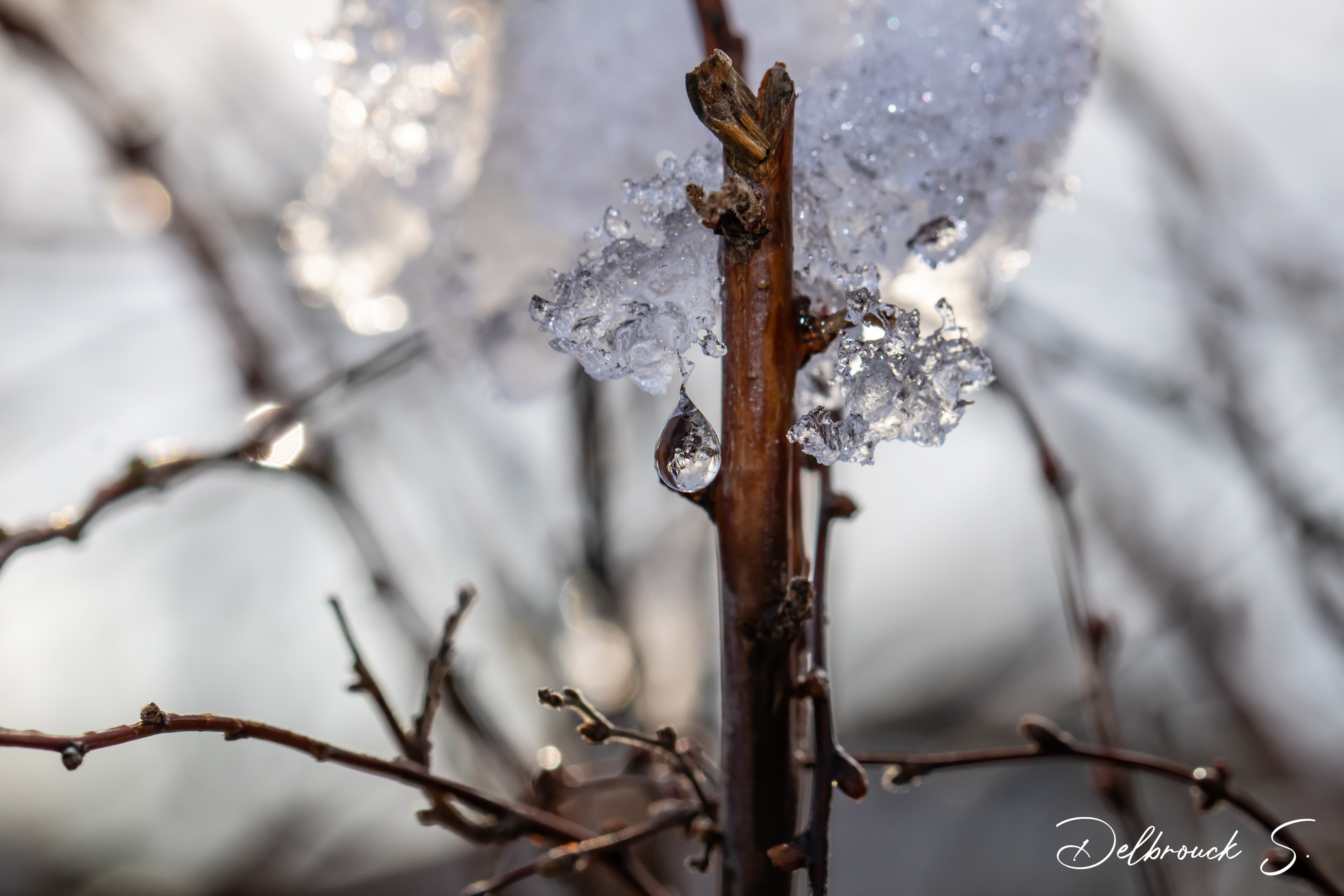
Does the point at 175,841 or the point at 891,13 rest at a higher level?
the point at 175,841

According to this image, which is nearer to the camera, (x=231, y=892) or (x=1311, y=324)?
(x=1311, y=324)

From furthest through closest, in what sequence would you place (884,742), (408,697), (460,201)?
(884,742) < (408,697) < (460,201)

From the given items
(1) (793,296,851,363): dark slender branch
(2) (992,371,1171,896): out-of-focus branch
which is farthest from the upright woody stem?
(2) (992,371,1171,896): out-of-focus branch

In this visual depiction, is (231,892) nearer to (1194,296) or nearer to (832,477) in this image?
(832,477)

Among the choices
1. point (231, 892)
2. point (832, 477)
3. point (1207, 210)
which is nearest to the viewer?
point (832, 477)

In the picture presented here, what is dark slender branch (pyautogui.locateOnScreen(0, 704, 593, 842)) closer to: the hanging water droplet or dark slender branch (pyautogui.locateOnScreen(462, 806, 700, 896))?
dark slender branch (pyautogui.locateOnScreen(462, 806, 700, 896))

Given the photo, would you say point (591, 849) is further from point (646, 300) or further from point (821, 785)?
point (646, 300)

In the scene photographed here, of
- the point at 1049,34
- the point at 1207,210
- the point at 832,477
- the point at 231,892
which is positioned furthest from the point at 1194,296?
the point at 231,892
